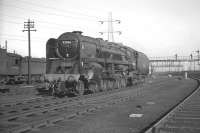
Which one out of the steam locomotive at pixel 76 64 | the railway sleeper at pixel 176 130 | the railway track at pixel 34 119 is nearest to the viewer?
the railway sleeper at pixel 176 130

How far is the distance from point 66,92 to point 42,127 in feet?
34.4

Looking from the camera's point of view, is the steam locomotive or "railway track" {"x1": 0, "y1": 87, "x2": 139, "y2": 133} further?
the steam locomotive

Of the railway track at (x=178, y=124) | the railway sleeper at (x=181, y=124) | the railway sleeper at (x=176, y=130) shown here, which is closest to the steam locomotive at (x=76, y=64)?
the railway track at (x=178, y=124)

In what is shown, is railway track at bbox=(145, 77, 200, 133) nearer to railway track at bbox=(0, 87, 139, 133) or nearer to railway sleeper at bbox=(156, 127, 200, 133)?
railway sleeper at bbox=(156, 127, 200, 133)

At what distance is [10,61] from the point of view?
33.8 meters

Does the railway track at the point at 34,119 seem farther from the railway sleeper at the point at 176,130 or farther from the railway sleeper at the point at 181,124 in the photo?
the railway sleeper at the point at 181,124

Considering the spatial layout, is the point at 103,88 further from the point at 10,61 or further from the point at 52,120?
the point at 10,61

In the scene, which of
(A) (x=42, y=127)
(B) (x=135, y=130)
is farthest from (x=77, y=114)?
(B) (x=135, y=130)

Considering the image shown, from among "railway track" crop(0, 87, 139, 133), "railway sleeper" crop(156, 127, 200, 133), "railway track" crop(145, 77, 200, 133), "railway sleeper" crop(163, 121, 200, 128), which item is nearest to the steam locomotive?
"railway track" crop(0, 87, 139, 133)

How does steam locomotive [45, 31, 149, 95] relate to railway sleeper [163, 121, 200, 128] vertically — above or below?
above

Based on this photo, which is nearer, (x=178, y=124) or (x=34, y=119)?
(x=178, y=124)

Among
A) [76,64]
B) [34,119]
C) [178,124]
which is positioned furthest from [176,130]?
[76,64]

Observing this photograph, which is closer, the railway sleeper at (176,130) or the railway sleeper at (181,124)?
the railway sleeper at (176,130)

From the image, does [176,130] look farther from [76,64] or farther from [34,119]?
[76,64]
